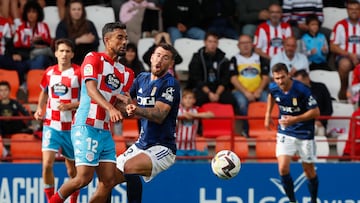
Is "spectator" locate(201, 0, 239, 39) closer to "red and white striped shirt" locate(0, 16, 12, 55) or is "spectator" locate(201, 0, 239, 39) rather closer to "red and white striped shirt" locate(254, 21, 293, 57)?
"red and white striped shirt" locate(254, 21, 293, 57)

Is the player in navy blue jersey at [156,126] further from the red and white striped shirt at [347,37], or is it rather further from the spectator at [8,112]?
the red and white striped shirt at [347,37]

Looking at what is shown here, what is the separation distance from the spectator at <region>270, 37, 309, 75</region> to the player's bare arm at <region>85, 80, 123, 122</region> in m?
7.00

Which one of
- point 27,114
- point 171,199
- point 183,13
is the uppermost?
point 183,13

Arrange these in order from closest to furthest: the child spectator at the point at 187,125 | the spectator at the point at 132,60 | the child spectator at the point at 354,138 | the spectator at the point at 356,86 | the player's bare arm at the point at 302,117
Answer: the player's bare arm at the point at 302,117
the child spectator at the point at 354,138
the child spectator at the point at 187,125
the spectator at the point at 132,60
the spectator at the point at 356,86

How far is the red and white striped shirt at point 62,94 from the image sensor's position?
48.1ft

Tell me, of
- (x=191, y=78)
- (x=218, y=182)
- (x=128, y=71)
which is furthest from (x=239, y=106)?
(x=128, y=71)

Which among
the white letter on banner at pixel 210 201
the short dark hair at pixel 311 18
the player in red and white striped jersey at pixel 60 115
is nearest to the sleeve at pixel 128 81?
the player in red and white striped jersey at pixel 60 115

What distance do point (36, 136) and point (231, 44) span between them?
4.05m

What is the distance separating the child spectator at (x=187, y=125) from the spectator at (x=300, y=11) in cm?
321

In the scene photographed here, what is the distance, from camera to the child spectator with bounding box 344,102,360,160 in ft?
54.3

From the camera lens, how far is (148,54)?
18000 millimetres

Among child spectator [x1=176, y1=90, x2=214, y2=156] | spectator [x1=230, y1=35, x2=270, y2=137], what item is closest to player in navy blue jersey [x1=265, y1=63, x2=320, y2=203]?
child spectator [x1=176, y1=90, x2=214, y2=156]

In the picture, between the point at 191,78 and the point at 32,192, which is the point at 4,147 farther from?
the point at 191,78

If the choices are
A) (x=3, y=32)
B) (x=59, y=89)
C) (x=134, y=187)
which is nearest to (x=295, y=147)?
(x=59, y=89)
